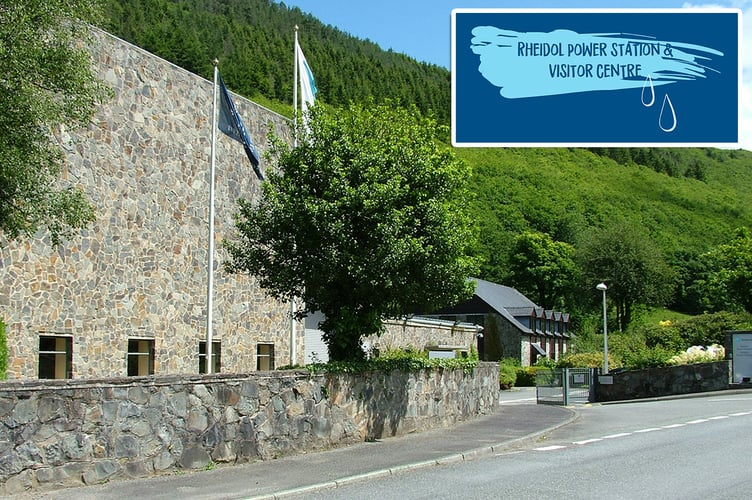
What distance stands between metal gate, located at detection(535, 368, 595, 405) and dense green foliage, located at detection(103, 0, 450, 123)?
137 ft

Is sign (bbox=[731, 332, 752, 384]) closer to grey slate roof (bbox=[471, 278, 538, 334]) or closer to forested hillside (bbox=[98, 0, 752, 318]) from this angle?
grey slate roof (bbox=[471, 278, 538, 334])

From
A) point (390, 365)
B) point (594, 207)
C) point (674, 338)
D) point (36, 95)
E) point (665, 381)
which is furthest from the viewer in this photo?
point (594, 207)

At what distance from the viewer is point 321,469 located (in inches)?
494

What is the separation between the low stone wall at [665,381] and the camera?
3497 cm

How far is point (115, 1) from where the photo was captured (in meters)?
106

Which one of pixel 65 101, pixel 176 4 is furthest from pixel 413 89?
pixel 65 101

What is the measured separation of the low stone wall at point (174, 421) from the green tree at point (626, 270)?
83.4m

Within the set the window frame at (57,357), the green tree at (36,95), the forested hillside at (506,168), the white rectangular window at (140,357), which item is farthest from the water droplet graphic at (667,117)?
the forested hillside at (506,168)

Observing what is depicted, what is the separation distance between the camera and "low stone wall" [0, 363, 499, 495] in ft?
34.3

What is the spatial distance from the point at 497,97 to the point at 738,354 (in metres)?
25.9

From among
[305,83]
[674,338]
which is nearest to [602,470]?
[305,83]

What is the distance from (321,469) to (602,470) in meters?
4.16

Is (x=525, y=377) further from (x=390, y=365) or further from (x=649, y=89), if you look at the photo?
(x=649, y=89)

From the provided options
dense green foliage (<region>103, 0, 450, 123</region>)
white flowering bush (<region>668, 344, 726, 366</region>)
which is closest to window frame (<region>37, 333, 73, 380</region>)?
white flowering bush (<region>668, 344, 726, 366</region>)
